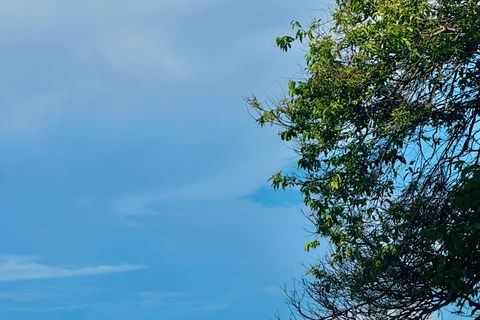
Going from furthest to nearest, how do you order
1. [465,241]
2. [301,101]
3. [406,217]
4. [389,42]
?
1. [301,101]
2. [406,217]
3. [389,42]
4. [465,241]

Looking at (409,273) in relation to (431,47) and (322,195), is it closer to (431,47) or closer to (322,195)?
(322,195)

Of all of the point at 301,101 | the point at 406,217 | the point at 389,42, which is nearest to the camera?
the point at 389,42

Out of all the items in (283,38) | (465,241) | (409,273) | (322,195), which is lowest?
(465,241)

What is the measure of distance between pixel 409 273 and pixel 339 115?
2.57 meters

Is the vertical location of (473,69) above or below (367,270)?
above

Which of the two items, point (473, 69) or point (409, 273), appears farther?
point (473, 69)

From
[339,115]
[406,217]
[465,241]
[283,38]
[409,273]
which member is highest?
[283,38]

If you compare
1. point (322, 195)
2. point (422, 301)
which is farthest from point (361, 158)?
point (422, 301)

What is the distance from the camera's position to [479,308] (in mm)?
7895

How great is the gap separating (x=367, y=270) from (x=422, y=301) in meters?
1.00

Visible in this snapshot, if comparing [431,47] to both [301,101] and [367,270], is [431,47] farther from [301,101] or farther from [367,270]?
[367,270]

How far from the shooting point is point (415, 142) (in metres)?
8.55

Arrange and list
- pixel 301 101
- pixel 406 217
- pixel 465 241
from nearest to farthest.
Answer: pixel 465 241 → pixel 406 217 → pixel 301 101

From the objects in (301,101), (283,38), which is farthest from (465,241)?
(283,38)
